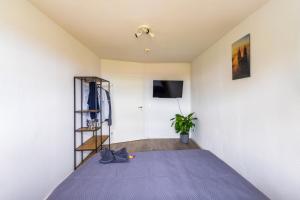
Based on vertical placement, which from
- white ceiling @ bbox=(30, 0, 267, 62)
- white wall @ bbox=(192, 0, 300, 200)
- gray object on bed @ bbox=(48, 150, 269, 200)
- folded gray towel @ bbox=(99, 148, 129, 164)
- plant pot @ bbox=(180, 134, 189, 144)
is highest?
white ceiling @ bbox=(30, 0, 267, 62)

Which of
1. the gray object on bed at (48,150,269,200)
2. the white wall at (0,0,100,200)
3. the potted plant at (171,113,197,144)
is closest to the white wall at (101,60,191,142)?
the potted plant at (171,113,197,144)

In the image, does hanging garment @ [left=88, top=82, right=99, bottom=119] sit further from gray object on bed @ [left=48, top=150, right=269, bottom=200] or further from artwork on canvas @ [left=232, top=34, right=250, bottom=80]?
artwork on canvas @ [left=232, top=34, right=250, bottom=80]

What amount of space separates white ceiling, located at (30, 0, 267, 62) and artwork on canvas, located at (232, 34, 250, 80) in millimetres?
283

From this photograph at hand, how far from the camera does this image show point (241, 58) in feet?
7.02

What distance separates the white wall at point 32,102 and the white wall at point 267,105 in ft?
8.06

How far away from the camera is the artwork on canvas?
Answer: 2021 millimetres

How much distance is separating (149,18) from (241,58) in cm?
130

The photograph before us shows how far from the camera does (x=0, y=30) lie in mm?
1354

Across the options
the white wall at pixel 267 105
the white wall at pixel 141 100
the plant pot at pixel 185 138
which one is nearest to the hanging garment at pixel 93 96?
the white wall at pixel 141 100

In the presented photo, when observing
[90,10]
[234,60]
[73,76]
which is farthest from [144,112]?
[90,10]

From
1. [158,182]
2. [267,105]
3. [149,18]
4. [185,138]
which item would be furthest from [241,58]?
[185,138]

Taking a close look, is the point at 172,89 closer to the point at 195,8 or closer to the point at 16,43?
the point at 195,8

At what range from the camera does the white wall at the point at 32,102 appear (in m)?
1.41

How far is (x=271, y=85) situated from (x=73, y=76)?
272 centimetres
